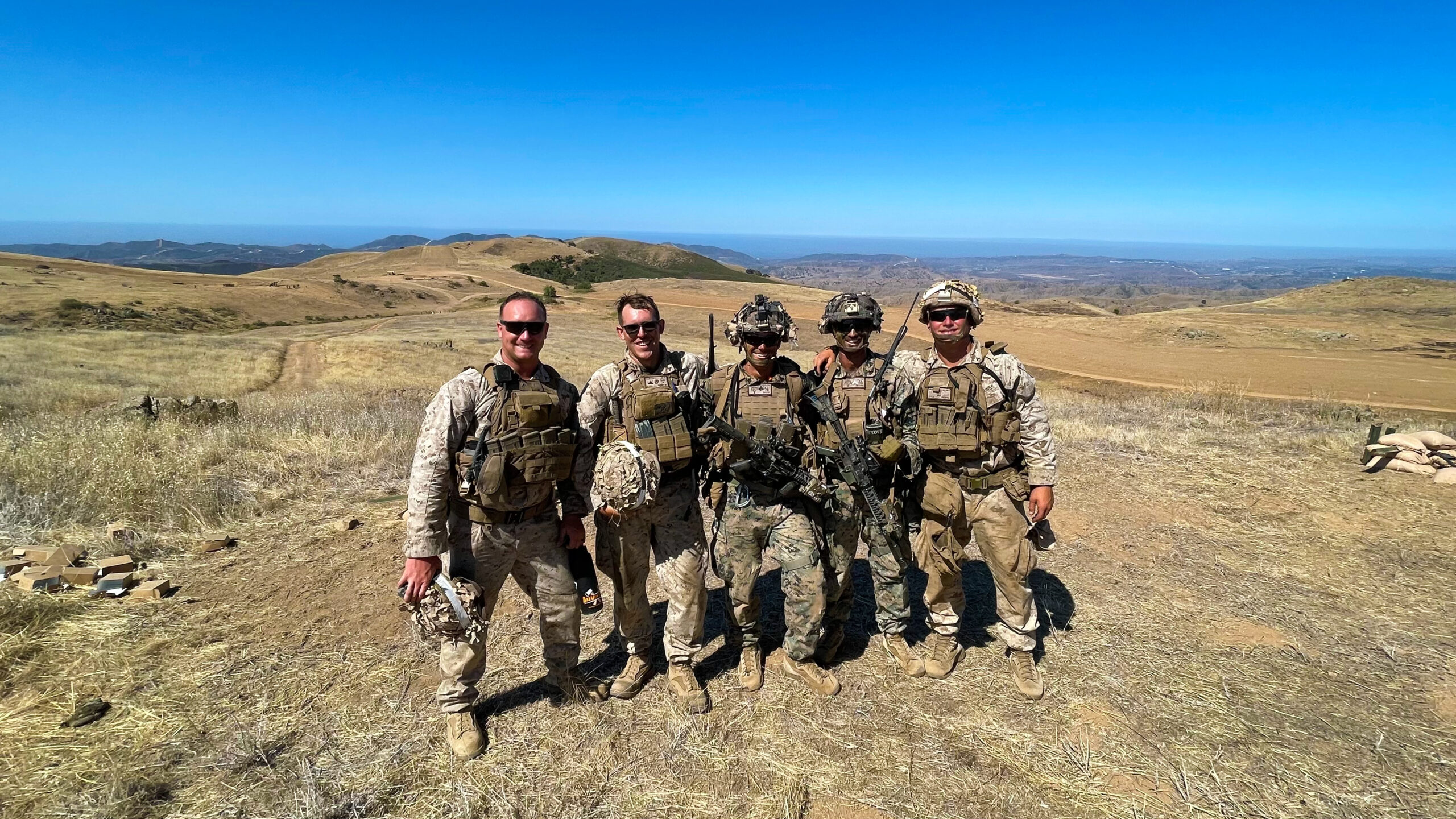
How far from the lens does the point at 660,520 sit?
4.04 meters

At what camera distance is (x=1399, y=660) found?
464 cm

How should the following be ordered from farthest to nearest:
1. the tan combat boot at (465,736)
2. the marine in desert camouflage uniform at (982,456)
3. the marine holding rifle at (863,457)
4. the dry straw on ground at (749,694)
Answer: the marine holding rifle at (863,457) → the marine in desert camouflage uniform at (982,456) → the tan combat boot at (465,736) → the dry straw on ground at (749,694)

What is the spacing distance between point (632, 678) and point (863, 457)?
7.29ft

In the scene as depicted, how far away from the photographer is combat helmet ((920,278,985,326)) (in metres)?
4.05

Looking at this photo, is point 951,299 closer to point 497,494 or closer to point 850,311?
point 850,311

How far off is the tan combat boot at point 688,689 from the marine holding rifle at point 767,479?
13.1 inches

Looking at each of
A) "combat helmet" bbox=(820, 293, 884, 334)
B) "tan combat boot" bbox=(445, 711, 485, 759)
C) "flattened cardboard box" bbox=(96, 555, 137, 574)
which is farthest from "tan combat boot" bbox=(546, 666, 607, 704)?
"flattened cardboard box" bbox=(96, 555, 137, 574)

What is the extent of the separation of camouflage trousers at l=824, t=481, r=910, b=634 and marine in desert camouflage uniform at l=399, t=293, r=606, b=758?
1767 mm

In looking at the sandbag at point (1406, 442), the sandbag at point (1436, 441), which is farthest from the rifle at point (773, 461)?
the sandbag at point (1436, 441)

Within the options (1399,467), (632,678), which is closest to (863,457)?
(632,678)

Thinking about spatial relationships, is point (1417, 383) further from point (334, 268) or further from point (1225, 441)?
point (334, 268)

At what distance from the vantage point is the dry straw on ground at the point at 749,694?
3.43 metres

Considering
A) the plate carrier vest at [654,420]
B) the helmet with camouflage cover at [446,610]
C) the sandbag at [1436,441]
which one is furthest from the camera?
the sandbag at [1436,441]

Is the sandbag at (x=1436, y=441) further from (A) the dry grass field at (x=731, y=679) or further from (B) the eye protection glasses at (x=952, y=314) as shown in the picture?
(B) the eye protection glasses at (x=952, y=314)
